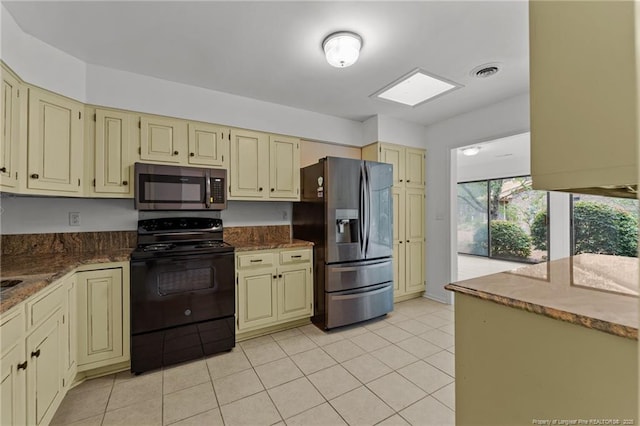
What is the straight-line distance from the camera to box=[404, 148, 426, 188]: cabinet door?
12.4ft

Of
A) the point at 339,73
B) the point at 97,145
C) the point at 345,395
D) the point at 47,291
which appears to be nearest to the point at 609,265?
the point at 345,395

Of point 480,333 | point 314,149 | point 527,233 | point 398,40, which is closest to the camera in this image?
point 480,333

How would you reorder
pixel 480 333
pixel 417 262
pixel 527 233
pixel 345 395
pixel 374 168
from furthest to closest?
pixel 527 233 → pixel 417 262 → pixel 374 168 → pixel 345 395 → pixel 480 333

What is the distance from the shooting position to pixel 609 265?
1.45 m

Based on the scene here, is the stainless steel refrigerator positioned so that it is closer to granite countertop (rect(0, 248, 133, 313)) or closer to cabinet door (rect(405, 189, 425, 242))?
cabinet door (rect(405, 189, 425, 242))

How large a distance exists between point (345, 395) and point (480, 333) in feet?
3.93

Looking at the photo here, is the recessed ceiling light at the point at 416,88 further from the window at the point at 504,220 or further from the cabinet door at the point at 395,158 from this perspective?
the window at the point at 504,220

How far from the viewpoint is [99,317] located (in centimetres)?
202

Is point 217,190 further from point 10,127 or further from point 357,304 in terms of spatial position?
point 357,304

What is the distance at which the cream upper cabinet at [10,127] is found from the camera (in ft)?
5.53

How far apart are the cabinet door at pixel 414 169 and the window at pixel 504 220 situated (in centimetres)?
359

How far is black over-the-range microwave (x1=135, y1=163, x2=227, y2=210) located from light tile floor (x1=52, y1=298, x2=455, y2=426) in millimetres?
1371

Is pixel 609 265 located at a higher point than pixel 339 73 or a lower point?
lower

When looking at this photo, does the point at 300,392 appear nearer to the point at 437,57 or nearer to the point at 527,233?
the point at 437,57
